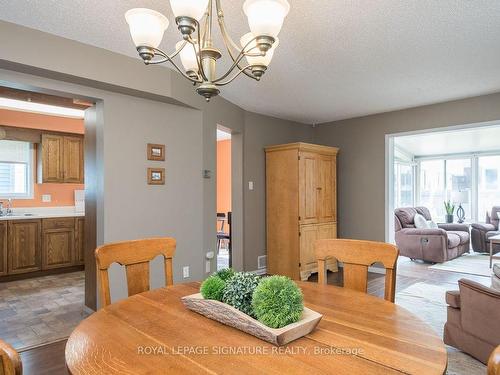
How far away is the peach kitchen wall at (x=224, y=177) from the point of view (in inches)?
304

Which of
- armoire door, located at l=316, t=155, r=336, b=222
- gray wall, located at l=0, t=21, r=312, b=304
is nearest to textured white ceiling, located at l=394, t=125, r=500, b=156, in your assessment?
armoire door, located at l=316, t=155, r=336, b=222

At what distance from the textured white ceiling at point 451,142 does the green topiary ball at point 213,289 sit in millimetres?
5819

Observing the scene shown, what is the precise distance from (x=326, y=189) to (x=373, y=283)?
4.84 ft

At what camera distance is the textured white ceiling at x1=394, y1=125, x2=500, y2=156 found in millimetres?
6473

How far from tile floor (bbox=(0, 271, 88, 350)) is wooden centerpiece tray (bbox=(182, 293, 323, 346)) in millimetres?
2273

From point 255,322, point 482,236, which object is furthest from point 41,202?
point 482,236

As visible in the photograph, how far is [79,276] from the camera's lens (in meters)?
5.00

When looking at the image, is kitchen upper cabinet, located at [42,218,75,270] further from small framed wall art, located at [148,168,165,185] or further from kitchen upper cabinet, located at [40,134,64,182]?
small framed wall art, located at [148,168,165,185]

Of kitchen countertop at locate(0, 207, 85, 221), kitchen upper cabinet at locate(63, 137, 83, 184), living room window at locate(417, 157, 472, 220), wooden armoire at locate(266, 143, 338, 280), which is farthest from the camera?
living room window at locate(417, 157, 472, 220)

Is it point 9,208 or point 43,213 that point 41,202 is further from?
point 9,208

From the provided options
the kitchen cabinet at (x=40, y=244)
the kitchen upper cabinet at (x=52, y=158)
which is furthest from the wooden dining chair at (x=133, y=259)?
the kitchen upper cabinet at (x=52, y=158)

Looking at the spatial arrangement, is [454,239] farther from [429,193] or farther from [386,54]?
[386,54]

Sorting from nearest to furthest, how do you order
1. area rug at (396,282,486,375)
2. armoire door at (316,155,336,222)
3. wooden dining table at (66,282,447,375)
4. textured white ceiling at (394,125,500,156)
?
1. wooden dining table at (66,282,447,375)
2. area rug at (396,282,486,375)
3. armoire door at (316,155,336,222)
4. textured white ceiling at (394,125,500,156)

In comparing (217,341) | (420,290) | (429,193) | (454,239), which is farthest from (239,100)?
(429,193)
